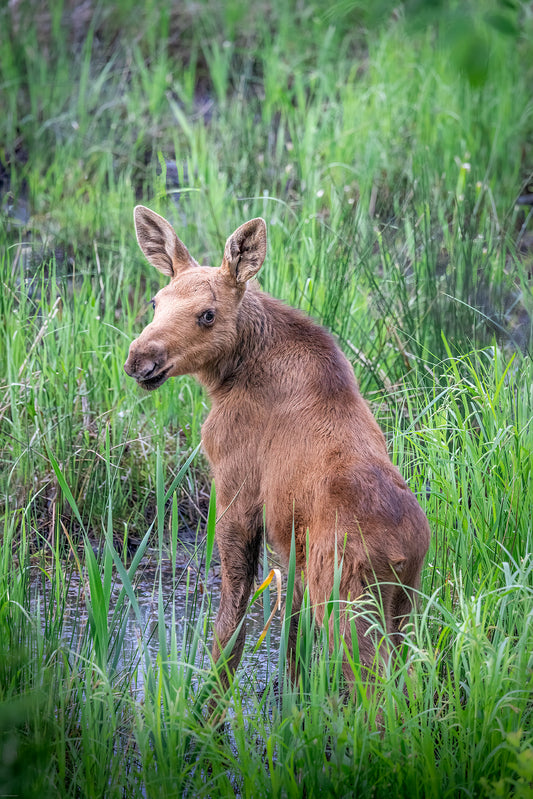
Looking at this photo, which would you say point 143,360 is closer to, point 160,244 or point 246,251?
point 246,251

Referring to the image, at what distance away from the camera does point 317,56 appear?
9469mm

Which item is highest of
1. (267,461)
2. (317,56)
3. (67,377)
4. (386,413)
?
(317,56)

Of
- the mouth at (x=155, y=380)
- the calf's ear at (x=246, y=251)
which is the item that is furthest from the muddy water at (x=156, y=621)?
the calf's ear at (x=246, y=251)

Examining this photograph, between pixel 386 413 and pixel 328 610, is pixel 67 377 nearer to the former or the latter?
pixel 386 413

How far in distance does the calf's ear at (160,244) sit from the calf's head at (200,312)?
99 mm

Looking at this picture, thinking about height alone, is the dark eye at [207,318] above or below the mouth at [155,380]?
above

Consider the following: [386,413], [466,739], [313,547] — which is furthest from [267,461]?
[386,413]

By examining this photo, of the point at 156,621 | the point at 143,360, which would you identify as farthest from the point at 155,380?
the point at 156,621

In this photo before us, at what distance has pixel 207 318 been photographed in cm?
370

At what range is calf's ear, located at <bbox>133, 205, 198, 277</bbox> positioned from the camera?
13.1ft

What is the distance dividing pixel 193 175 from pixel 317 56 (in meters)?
2.96

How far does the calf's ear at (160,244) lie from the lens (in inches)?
157

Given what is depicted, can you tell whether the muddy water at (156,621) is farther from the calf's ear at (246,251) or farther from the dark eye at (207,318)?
the calf's ear at (246,251)

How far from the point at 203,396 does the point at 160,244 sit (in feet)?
4.97
